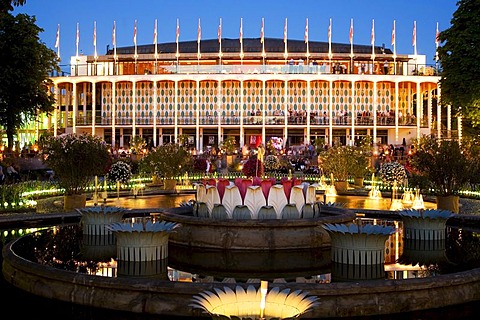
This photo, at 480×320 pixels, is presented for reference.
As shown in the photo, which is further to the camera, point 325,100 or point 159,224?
point 325,100

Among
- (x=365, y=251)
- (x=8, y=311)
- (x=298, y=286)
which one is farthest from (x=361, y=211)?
(x=8, y=311)

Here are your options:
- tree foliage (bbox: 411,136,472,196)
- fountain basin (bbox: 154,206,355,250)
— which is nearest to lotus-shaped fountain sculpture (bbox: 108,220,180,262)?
fountain basin (bbox: 154,206,355,250)

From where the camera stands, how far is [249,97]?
75.0 metres

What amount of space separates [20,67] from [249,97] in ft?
124

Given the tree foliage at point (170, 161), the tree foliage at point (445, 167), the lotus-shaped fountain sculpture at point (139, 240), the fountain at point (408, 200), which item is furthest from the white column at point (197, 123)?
the lotus-shaped fountain sculpture at point (139, 240)

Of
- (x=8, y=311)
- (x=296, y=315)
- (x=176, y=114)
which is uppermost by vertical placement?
(x=176, y=114)

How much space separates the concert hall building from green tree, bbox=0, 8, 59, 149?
28.3 m

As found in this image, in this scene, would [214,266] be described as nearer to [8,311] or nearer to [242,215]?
[242,215]

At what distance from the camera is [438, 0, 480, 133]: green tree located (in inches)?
1470

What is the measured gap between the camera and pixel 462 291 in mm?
9164

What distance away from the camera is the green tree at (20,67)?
1547 inches

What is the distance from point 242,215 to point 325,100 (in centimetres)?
6380

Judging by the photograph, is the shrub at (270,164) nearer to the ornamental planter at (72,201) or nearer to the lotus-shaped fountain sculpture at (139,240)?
the ornamental planter at (72,201)

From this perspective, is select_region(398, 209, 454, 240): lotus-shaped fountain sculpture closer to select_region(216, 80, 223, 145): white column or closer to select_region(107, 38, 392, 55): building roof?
select_region(216, 80, 223, 145): white column
